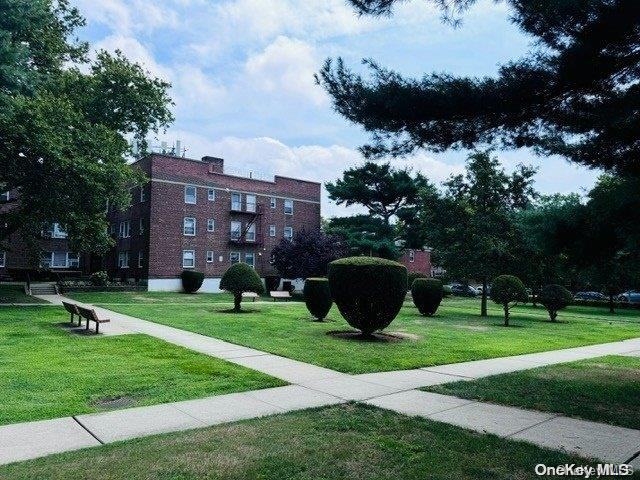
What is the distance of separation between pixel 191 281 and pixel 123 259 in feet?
33.7

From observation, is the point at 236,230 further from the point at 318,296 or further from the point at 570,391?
the point at 570,391

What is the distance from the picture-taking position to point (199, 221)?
1780 inches

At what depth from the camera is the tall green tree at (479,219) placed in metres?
26.4

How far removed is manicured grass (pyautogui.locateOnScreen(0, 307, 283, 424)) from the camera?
6484 mm

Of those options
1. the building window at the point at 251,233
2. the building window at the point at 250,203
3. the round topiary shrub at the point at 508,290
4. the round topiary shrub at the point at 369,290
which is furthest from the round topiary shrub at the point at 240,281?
the building window at the point at 250,203

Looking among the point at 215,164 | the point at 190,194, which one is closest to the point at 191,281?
the point at 190,194

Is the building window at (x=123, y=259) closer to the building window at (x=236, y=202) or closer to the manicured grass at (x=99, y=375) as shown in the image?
the building window at (x=236, y=202)

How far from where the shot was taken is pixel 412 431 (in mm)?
5371

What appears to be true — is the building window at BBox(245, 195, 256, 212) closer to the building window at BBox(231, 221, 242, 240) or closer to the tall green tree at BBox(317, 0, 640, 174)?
the building window at BBox(231, 221, 242, 240)

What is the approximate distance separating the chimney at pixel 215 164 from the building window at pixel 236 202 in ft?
9.60

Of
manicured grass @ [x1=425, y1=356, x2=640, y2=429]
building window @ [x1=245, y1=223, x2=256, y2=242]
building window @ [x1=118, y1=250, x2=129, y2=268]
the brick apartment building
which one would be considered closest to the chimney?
the brick apartment building

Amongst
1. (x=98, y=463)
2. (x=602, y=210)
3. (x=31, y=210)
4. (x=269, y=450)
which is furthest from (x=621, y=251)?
(x=31, y=210)

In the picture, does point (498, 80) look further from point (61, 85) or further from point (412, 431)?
point (61, 85)

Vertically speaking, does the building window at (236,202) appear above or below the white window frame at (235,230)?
above
